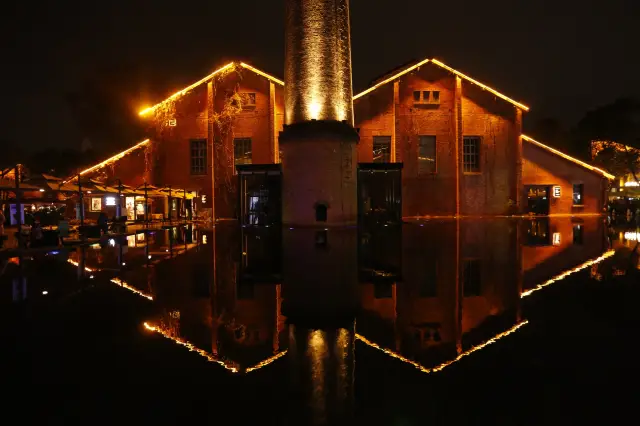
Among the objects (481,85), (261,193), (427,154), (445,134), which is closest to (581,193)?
(481,85)

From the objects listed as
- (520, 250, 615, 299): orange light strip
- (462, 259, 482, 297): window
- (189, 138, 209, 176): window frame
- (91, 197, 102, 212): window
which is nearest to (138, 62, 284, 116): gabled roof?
(189, 138, 209, 176): window frame

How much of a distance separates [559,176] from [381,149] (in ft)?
50.2

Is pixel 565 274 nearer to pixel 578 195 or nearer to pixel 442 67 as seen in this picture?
pixel 442 67

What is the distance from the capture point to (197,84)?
32.8m

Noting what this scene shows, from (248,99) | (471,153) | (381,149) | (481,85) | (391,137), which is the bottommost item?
(471,153)

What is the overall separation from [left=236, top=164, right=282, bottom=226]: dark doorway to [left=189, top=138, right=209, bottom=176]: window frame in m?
10.9

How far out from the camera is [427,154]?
114ft

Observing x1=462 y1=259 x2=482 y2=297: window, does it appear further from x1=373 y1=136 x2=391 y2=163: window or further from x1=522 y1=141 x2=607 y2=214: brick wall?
x1=522 y1=141 x2=607 y2=214: brick wall

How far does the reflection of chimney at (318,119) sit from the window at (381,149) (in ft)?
42.9

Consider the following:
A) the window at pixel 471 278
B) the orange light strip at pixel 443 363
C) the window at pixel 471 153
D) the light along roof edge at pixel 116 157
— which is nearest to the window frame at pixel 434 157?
the window at pixel 471 153

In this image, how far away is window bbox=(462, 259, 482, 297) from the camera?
7.52m

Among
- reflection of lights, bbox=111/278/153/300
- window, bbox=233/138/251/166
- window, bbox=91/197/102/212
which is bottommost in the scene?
reflection of lights, bbox=111/278/153/300

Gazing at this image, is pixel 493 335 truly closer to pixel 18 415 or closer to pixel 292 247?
pixel 18 415

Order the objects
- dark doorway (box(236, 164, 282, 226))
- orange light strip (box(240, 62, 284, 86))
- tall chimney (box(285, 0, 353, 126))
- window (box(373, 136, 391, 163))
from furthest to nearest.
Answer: window (box(373, 136, 391, 163)) → orange light strip (box(240, 62, 284, 86)) → dark doorway (box(236, 164, 282, 226)) → tall chimney (box(285, 0, 353, 126))
